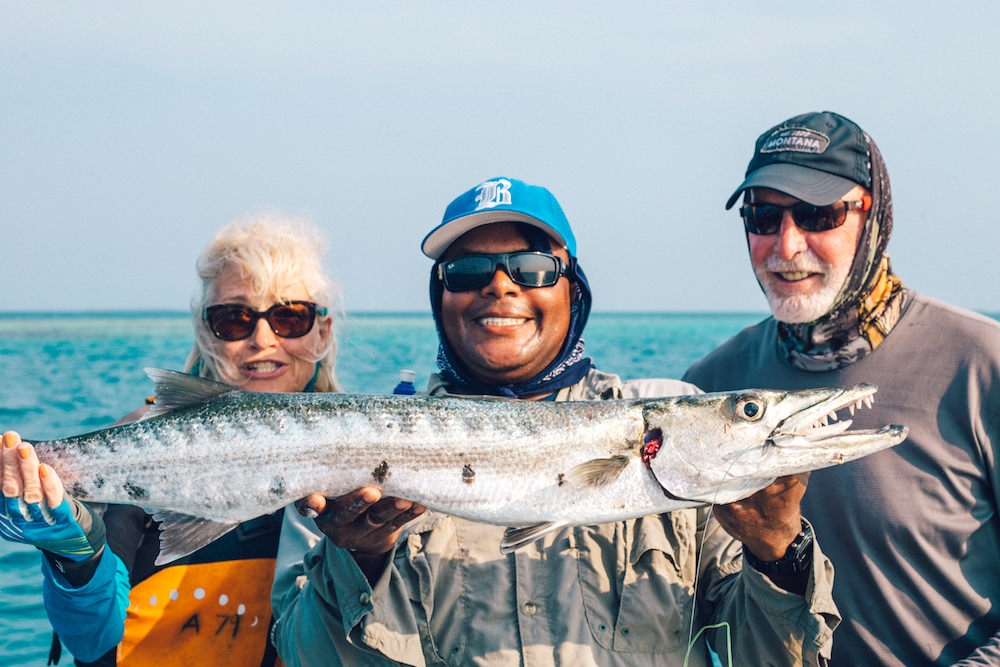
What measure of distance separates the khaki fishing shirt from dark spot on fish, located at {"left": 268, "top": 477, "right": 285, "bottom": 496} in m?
0.38

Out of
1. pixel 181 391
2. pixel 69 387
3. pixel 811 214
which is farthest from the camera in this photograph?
pixel 69 387

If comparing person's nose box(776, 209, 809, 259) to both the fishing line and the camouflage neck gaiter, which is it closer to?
the camouflage neck gaiter

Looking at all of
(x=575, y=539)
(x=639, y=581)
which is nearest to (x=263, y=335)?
(x=575, y=539)

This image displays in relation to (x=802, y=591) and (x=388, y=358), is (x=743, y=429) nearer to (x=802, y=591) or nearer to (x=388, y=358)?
(x=802, y=591)

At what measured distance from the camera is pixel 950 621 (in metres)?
4.36

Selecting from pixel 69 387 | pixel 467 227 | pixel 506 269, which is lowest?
pixel 69 387

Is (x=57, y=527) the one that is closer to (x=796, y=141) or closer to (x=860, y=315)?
(x=860, y=315)

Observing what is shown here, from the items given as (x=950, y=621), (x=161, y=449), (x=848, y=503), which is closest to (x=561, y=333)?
(x=848, y=503)

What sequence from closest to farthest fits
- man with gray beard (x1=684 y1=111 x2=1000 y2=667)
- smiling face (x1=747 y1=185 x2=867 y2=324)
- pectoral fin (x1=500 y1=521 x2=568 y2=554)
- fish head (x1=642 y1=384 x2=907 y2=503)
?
fish head (x1=642 y1=384 x2=907 y2=503), pectoral fin (x1=500 y1=521 x2=568 y2=554), man with gray beard (x1=684 y1=111 x2=1000 y2=667), smiling face (x1=747 y1=185 x2=867 y2=324)

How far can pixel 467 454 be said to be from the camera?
3.82m

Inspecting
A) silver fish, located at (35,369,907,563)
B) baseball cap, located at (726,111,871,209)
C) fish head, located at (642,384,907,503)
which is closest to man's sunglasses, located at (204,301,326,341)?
silver fish, located at (35,369,907,563)

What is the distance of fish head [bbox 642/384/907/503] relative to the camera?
356cm

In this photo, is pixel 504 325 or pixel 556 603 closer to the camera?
pixel 556 603

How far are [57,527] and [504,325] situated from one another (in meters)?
2.20
